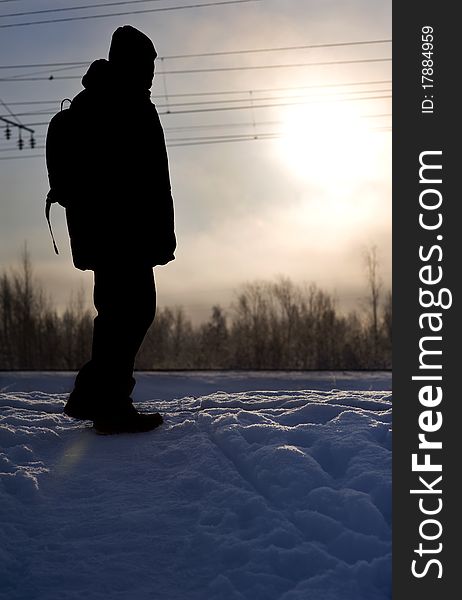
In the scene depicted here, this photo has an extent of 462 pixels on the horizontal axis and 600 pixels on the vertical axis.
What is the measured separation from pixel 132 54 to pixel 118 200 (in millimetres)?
806

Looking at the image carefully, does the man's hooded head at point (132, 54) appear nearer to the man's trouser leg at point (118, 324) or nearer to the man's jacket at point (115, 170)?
the man's jacket at point (115, 170)

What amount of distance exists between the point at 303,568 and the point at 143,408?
7.42 ft

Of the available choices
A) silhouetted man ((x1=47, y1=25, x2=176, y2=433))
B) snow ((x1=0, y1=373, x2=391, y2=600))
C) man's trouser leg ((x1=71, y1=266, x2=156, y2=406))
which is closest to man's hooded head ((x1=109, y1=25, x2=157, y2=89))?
silhouetted man ((x1=47, y1=25, x2=176, y2=433))

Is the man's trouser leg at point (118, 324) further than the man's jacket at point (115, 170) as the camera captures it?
Yes

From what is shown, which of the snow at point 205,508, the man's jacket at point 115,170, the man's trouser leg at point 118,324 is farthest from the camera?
the man's trouser leg at point 118,324

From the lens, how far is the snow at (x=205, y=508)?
93.7 inches

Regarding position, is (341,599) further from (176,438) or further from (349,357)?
(349,357)

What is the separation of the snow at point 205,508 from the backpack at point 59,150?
4.50ft

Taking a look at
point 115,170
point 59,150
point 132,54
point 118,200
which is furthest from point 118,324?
point 132,54

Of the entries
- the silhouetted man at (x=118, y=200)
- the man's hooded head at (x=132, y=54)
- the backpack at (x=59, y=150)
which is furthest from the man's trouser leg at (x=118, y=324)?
the man's hooded head at (x=132, y=54)

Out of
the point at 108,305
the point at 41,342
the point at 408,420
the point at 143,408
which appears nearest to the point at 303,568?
the point at 408,420

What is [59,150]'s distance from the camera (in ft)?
12.1

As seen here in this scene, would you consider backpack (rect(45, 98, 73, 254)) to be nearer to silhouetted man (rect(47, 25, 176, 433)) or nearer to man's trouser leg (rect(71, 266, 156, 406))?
silhouetted man (rect(47, 25, 176, 433))

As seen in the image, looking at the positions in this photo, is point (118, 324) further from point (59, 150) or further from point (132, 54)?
point (132, 54)
